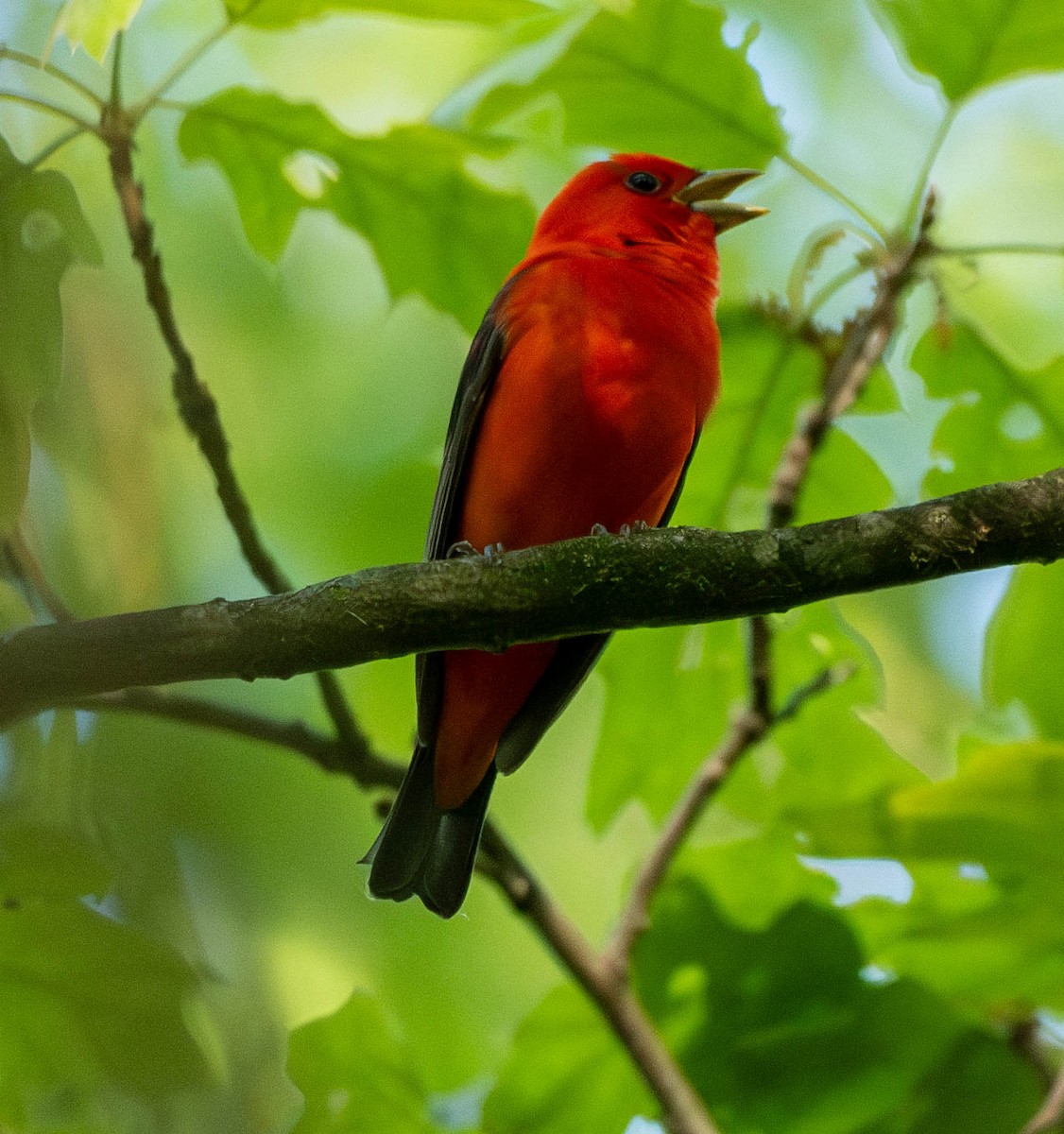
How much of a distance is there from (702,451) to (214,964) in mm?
3415

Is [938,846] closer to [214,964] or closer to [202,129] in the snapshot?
[214,964]

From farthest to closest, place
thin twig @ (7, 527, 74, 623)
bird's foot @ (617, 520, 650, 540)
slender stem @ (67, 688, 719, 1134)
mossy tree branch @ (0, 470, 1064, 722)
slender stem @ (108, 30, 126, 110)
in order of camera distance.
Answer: slender stem @ (108, 30, 126, 110) → slender stem @ (67, 688, 719, 1134) → bird's foot @ (617, 520, 650, 540) → mossy tree branch @ (0, 470, 1064, 722) → thin twig @ (7, 527, 74, 623)

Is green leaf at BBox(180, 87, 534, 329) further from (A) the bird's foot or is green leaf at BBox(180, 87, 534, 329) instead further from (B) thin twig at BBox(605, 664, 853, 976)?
(B) thin twig at BBox(605, 664, 853, 976)

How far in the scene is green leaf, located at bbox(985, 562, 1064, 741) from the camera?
4.22m

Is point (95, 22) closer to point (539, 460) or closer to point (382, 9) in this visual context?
point (382, 9)

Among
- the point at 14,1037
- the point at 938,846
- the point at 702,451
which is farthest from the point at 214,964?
the point at 702,451

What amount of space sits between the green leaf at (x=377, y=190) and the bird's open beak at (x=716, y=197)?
145 centimetres

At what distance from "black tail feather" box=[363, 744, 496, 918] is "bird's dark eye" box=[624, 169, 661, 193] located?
2.51m

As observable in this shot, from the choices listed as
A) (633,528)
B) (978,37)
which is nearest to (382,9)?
(633,528)

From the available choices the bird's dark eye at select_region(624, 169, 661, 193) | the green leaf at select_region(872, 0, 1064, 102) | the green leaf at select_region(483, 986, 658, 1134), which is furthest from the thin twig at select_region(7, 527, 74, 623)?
the bird's dark eye at select_region(624, 169, 661, 193)

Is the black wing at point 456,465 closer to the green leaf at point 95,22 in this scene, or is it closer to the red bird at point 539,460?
the red bird at point 539,460

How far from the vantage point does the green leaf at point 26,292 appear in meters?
1.76

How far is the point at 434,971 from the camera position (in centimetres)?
469

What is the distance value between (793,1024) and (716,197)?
10.3 ft
